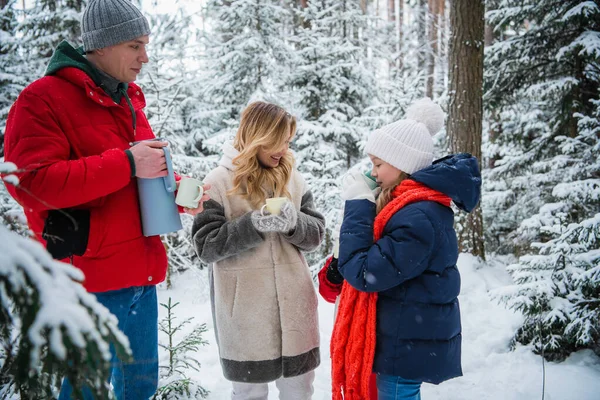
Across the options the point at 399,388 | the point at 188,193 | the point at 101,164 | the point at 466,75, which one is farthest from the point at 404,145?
the point at 466,75

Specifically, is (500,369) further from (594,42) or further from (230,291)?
(594,42)

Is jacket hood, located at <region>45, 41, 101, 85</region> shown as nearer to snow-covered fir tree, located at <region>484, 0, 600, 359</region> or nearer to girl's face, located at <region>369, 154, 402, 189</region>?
girl's face, located at <region>369, 154, 402, 189</region>

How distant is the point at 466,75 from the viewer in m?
5.95

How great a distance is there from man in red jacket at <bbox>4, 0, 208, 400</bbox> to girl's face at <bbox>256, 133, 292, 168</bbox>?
0.50m

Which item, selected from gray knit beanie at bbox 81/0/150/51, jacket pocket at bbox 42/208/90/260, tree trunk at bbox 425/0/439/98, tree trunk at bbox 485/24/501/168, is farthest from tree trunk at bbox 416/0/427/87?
jacket pocket at bbox 42/208/90/260

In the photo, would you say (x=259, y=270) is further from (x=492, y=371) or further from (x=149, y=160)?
(x=492, y=371)

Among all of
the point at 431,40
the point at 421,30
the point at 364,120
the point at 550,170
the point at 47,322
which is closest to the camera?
the point at 47,322

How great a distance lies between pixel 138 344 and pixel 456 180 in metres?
1.90

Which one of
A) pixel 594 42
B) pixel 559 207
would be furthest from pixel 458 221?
pixel 594 42

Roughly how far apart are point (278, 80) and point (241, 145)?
7.42 metres

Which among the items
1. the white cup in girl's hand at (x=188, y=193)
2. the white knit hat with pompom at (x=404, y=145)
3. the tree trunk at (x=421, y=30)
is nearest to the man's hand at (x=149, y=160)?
the white cup in girl's hand at (x=188, y=193)

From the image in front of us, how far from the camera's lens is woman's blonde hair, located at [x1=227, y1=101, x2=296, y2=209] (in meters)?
2.32

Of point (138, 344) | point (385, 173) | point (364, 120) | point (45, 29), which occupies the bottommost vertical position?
point (364, 120)

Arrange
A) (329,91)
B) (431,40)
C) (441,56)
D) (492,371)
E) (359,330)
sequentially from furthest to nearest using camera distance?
(441,56)
(431,40)
(329,91)
(492,371)
(359,330)
